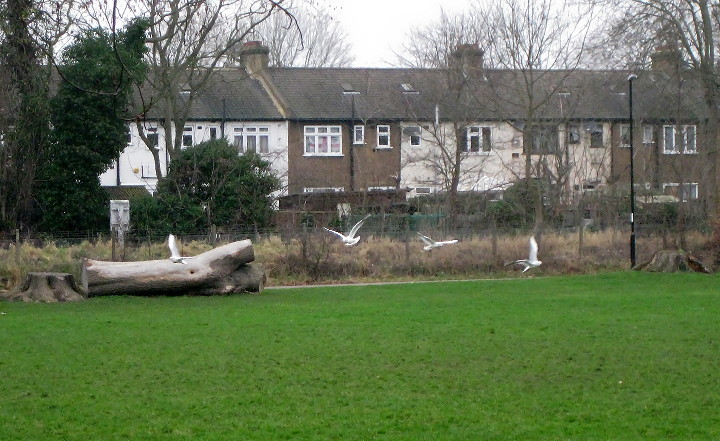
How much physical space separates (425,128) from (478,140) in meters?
5.01

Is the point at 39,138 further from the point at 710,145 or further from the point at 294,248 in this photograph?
the point at 710,145

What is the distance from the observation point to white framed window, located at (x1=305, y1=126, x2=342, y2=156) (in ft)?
160

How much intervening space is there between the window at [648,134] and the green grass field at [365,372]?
2983 centimetres

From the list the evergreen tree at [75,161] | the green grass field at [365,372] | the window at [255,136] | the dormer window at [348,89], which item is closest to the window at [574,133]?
the dormer window at [348,89]

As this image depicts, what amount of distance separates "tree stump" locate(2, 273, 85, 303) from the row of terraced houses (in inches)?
833

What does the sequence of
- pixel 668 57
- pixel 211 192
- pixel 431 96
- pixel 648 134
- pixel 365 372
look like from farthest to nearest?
pixel 648 134 < pixel 431 96 < pixel 668 57 < pixel 211 192 < pixel 365 372

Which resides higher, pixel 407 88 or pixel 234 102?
pixel 407 88

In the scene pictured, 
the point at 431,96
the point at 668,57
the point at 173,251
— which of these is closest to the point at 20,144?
the point at 173,251

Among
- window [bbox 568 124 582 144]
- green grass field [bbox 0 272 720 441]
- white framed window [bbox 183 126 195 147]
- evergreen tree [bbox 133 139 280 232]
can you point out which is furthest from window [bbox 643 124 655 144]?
green grass field [bbox 0 272 720 441]

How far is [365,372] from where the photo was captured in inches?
455

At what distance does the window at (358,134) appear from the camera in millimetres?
49031

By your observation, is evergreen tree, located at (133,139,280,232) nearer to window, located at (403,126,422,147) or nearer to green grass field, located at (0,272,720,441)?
window, located at (403,126,422,147)

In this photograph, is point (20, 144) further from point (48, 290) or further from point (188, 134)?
point (48, 290)

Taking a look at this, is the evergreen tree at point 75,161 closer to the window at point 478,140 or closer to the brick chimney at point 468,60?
the brick chimney at point 468,60
